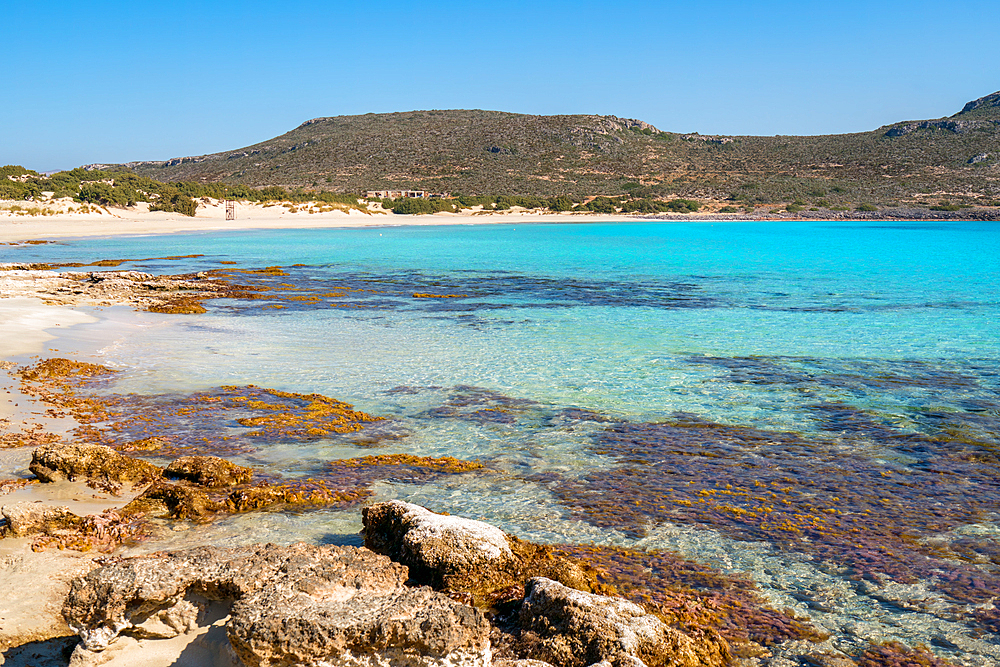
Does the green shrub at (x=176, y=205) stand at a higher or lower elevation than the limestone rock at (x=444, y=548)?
higher

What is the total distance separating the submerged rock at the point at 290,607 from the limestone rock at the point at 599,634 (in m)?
0.30

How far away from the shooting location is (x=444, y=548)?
3.71m

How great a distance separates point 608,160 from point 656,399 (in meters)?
88.0

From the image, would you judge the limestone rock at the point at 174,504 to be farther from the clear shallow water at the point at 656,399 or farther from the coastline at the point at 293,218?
the coastline at the point at 293,218

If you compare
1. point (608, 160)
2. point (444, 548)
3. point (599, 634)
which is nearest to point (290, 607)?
point (444, 548)

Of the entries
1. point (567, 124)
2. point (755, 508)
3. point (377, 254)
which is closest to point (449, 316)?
point (755, 508)

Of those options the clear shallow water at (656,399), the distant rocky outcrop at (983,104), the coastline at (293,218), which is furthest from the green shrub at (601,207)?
the distant rocky outcrop at (983,104)

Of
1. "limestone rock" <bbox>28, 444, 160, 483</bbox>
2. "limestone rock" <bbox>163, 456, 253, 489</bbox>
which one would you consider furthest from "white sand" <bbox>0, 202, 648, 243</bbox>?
"limestone rock" <bbox>163, 456, 253, 489</bbox>

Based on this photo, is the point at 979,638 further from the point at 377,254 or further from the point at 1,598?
the point at 377,254

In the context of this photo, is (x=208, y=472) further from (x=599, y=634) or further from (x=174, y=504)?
(x=599, y=634)

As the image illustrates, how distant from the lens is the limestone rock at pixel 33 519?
171 inches

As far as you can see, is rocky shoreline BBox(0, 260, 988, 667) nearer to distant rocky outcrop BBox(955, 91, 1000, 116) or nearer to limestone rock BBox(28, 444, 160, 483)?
limestone rock BBox(28, 444, 160, 483)

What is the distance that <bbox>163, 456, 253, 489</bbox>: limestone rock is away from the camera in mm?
5410

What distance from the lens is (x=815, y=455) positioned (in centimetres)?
647
